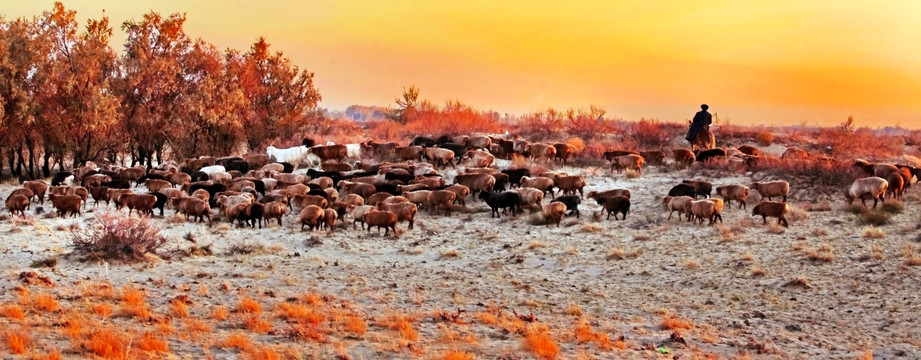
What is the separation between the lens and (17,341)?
1097 centimetres

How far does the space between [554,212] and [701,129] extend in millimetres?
13200

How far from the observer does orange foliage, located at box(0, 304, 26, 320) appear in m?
12.6

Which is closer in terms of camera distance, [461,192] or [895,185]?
[895,185]

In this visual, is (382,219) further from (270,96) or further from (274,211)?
(270,96)

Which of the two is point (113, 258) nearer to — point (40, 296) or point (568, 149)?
point (40, 296)

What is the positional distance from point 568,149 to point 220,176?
1165cm

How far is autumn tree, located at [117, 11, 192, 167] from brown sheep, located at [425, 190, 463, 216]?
18524 millimetres

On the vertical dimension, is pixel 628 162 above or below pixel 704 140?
below

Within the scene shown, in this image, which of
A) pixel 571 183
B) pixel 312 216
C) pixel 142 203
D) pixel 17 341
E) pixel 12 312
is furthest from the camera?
pixel 571 183

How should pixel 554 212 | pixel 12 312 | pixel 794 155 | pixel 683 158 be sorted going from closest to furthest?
pixel 12 312
pixel 554 212
pixel 683 158
pixel 794 155

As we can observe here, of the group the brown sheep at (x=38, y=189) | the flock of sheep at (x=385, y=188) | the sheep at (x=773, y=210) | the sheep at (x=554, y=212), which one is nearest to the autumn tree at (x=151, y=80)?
the flock of sheep at (x=385, y=188)

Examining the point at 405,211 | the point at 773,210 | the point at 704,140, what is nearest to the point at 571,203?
the point at 405,211

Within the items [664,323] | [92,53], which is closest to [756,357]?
[664,323]

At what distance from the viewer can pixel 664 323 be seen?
13.1 metres
